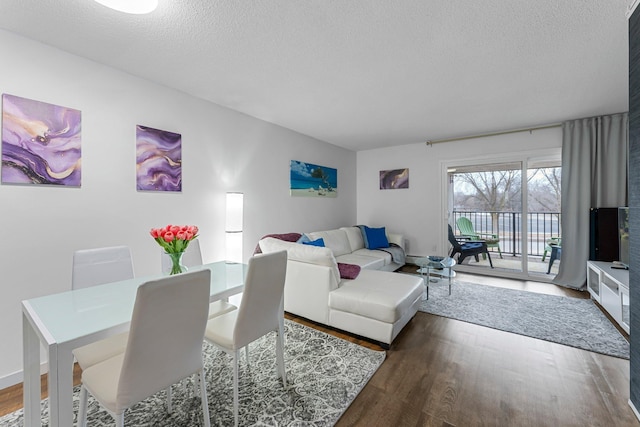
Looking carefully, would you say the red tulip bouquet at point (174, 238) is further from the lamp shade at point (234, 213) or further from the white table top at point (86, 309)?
the lamp shade at point (234, 213)

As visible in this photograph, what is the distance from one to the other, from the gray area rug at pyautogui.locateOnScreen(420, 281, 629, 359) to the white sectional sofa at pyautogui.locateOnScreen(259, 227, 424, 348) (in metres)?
0.66

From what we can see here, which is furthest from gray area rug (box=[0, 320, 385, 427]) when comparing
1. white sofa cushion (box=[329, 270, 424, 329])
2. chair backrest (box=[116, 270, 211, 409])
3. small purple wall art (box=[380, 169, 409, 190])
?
small purple wall art (box=[380, 169, 409, 190])

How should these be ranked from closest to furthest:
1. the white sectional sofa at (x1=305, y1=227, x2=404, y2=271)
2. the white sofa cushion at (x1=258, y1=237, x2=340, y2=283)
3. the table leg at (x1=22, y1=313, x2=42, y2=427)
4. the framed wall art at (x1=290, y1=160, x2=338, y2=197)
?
the table leg at (x1=22, y1=313, x2=42, y2=427) < the white sofa cushion at (x1=258, y1=237, x2=340, y2=283) < the white sectional sofa at (x1=305, y1=227, x2=404, y2=271) < the framed wall art at (x1=290, y1=160, x2=338, y2=197)

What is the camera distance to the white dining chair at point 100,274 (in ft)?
4.71

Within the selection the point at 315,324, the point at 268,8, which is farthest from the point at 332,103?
the point at 315,324

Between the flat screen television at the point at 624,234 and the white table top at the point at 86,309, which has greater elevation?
the flat screen television at the point at 624,234

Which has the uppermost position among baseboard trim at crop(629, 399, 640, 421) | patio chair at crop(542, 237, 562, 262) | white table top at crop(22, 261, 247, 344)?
white table top at crop(22, 261, 247, 344)

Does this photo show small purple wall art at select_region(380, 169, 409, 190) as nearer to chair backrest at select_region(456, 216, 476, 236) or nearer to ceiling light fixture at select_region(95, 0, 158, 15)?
chair backrest at select_region(456, 216, 476, 236)

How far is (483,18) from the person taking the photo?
1.71 metres

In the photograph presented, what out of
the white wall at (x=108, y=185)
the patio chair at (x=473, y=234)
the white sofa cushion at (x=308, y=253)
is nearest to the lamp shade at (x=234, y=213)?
the white wall at (x=108, y=185)

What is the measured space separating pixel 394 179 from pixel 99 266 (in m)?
4.83

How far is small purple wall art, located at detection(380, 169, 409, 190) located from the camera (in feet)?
17.2

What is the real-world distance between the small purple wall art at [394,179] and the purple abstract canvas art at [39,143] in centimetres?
475

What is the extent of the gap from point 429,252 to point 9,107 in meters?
5.55
